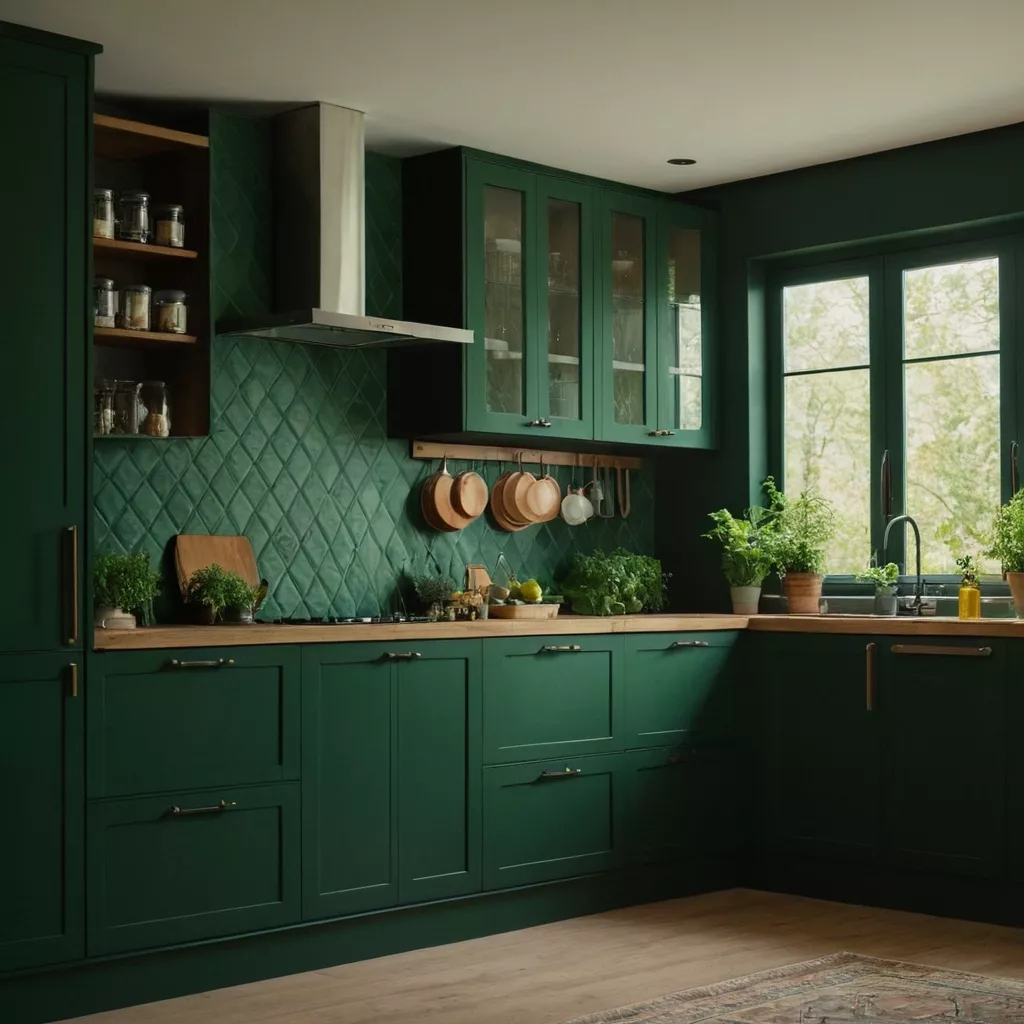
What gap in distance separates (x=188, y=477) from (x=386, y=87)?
1.29 meters

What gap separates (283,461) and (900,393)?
223 cm

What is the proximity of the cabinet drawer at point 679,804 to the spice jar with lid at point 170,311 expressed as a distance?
1.96m

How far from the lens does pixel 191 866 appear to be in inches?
154

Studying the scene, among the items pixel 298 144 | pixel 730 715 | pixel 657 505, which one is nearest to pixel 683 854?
pixel 730 715

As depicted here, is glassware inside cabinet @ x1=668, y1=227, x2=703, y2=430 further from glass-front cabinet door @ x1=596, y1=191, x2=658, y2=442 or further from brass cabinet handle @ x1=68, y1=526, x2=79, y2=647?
brass cabinet handle @ x1=68, y1=526, x2=79, y2=647

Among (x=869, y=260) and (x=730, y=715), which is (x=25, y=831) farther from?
(x=869, y=260)

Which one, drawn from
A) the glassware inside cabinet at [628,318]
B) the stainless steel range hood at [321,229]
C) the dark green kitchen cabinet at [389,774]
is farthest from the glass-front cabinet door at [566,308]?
the dark green kitchen cabinet at [389,774]

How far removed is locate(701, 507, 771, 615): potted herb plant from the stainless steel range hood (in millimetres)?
1447

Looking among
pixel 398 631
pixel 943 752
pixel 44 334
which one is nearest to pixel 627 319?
pixel 398 631

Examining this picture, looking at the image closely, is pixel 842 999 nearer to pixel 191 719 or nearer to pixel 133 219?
pixel 191 719

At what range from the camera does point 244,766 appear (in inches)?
158

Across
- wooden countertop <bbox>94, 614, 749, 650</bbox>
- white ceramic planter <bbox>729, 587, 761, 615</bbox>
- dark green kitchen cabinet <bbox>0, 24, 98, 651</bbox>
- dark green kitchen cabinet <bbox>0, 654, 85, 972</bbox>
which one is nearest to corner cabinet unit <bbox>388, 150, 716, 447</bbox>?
white ceramic planter <bbox>729, 587, 761, 615</bbox>

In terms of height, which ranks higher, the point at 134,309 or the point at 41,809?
the point at 134,309

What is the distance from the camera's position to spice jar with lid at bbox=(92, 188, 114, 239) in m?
4.29
